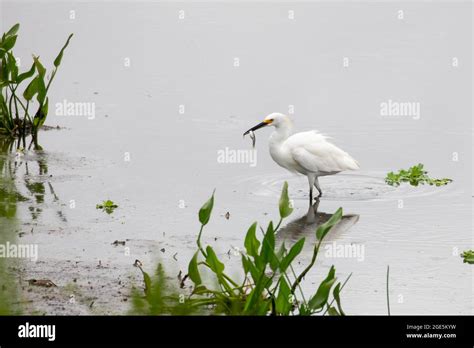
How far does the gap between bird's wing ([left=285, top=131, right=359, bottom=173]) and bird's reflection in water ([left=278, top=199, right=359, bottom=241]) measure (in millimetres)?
690

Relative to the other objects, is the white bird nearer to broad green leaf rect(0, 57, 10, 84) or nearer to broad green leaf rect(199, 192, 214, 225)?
broad green leaf rect(0, 57, 10, 84)

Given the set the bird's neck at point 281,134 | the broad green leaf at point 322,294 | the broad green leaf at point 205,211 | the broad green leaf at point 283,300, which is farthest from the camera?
the bird's neck at point 281,134

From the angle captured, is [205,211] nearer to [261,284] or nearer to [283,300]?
[261,284]

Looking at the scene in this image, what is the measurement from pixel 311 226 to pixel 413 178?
95.6 inches

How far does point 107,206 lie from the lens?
11898 millimetres

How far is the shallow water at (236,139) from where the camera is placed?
9.98 meters

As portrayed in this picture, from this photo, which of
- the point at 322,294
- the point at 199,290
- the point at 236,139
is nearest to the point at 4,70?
the point at 236,139

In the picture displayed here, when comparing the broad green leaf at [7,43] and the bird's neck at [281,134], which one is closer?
the bird's neck at [281,134]

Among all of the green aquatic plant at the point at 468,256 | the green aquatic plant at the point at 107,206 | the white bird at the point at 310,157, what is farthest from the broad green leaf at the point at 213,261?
the white bird at the point at 310,157

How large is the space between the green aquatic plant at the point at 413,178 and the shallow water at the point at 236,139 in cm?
14

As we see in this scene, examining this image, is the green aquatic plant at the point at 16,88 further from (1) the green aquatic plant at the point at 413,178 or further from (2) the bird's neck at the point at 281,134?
(1) the green aquatic plant at the point at 413,178

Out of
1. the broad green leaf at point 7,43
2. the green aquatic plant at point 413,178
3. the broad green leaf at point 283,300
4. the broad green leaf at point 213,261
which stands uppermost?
the broad green leaf at point 7,43

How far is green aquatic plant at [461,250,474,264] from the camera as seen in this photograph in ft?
34.0
